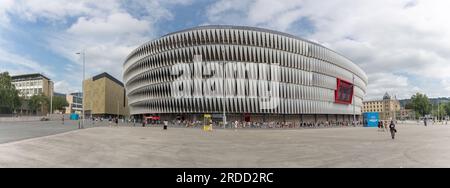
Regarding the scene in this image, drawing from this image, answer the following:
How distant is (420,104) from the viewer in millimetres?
145375

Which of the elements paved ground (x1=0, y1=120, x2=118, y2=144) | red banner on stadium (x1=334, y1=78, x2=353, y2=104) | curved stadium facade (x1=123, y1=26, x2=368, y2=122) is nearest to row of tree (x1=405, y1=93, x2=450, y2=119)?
red banner on stadium (x1=334, y1=78, x2=353, y2=104)

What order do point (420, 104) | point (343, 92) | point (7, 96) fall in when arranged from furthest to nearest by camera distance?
point (420, 104) → point (343, 92) → point (7, 96)

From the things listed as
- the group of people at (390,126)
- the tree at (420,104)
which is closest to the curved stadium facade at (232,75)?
the group of people at (390,126)

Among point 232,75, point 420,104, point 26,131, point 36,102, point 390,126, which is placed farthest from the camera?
point 420,104

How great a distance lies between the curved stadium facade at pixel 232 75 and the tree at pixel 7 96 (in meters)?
47.7

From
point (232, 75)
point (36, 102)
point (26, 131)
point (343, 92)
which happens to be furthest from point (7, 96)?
point (343, 92)

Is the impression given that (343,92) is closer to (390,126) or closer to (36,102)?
(390,126)

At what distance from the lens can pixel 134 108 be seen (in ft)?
323

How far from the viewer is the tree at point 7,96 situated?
310 feet

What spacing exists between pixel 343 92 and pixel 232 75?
48.2 m

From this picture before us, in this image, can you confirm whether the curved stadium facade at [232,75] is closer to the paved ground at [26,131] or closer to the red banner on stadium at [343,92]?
the red banner on stadium at [343,92]

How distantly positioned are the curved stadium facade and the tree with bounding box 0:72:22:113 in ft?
157
